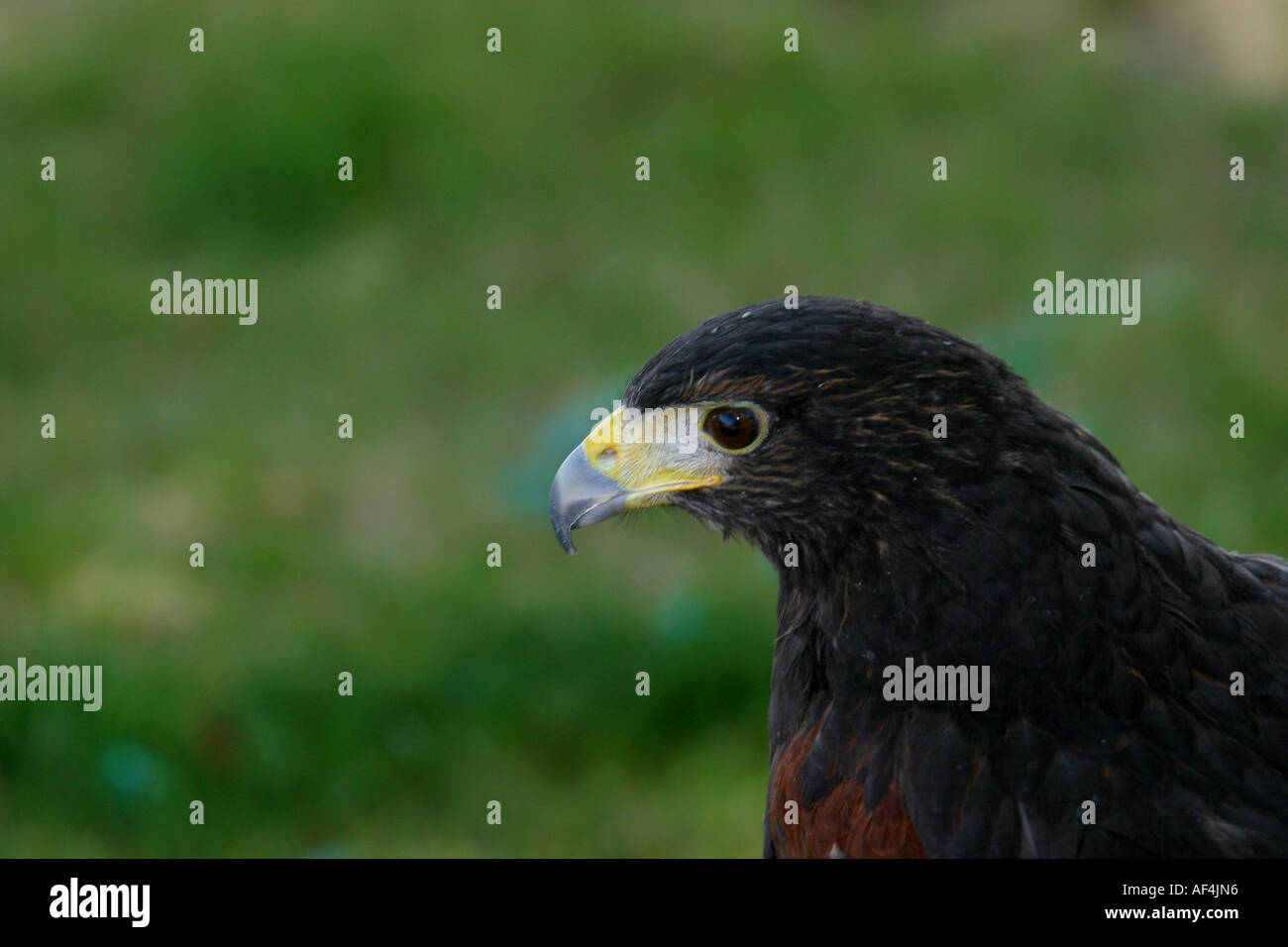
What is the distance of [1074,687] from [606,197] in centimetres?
606

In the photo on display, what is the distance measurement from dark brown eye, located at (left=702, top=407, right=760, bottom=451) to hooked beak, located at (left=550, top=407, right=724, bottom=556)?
79 mm

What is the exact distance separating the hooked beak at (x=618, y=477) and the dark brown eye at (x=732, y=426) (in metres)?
0.08

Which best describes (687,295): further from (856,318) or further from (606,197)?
(856,318)

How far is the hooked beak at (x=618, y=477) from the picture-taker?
11.1ft

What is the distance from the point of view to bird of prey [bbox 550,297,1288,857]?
9.60 ft

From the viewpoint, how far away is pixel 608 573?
621 cm
